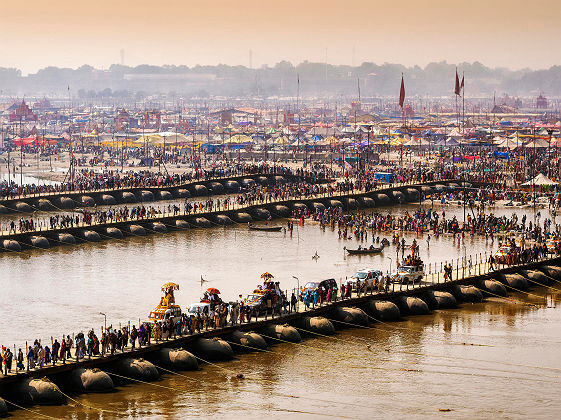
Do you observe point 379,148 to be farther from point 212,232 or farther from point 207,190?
point 212,232

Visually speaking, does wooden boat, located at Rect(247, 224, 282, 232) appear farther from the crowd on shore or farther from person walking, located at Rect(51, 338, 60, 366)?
person walking, located at Rect(51, 338, 60, 366)

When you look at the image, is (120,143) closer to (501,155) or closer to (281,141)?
(281,141)

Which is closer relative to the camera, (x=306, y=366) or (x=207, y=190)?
(x=306, y=366)

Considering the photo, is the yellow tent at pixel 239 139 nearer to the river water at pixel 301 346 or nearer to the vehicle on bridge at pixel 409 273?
the river water at pixel 301 346

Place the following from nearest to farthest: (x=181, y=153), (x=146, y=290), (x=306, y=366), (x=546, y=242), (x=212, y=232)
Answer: (x=306, y=366) → (x=146, y=290) → (x=546, y=242) → (x=212, y=232) → (x=181, y=153)

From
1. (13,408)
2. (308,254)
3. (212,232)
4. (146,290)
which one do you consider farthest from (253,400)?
(212,232)

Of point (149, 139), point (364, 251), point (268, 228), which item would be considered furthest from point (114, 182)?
point (149, 139)

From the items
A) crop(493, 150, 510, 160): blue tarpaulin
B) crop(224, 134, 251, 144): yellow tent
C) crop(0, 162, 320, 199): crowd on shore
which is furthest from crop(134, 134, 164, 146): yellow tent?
crop(493, 150, 510, 160): blue tarpaulin

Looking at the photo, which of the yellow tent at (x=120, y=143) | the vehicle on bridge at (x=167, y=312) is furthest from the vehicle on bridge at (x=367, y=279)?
the yellow tent at (x=120, y=143)
